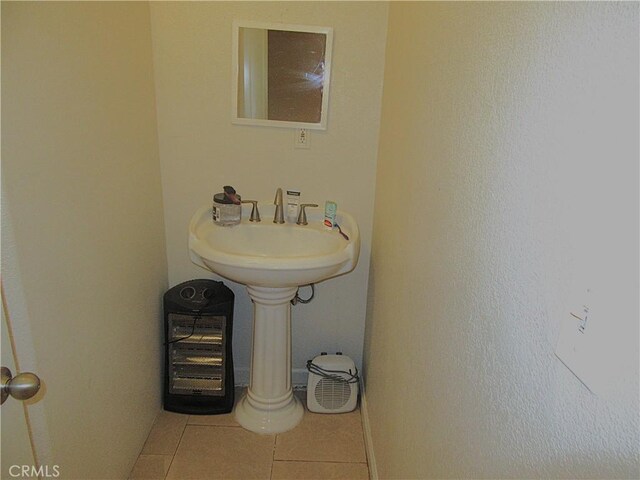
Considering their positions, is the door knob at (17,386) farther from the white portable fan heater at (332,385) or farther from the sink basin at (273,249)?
the white portable fan heater at (332,385)

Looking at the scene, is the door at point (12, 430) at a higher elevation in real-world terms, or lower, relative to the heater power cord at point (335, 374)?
higher

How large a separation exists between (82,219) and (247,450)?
1.13 metres

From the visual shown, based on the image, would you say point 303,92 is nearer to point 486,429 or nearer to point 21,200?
point 21,200

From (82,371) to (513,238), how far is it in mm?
1209

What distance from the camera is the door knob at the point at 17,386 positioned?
27.9 inches

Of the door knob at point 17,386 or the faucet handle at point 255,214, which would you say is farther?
the faucet handle at point 255,214

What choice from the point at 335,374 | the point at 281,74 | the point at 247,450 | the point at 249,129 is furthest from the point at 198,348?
the point at 281,74

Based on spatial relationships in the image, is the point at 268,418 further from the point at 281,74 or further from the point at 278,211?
the point at 281,74

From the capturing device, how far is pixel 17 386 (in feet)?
2.34

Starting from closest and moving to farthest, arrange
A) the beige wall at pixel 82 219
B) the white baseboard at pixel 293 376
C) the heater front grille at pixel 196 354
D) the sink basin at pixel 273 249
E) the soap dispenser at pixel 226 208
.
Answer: the beige wall at pixel 82 219 < the sink basin at pixel 273 249 < the soap dispenser at pixel 226 208 < the heater front grille at pixel 196 354 < the white baseboard at pixel 293 376

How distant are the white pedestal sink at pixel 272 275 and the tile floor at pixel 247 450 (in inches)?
2.8

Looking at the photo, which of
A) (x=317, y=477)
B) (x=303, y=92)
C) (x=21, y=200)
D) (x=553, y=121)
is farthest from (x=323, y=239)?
(x=553, y=121)

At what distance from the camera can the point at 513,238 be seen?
0.63 metres

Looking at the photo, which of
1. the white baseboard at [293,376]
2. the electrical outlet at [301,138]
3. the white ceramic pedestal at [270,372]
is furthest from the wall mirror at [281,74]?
the white baseboard at [293,376]
